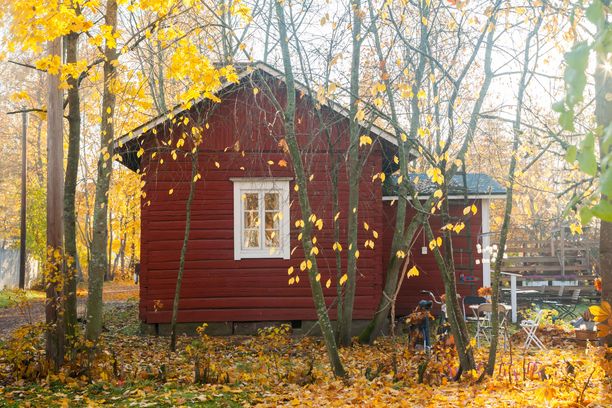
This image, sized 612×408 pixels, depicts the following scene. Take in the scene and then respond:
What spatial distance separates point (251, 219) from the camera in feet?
49.8

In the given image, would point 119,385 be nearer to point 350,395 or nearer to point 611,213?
point 350,395

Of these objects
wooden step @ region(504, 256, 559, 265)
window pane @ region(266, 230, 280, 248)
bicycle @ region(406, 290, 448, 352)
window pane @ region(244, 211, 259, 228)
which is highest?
window pane @ region(244, 211, 259, 228)

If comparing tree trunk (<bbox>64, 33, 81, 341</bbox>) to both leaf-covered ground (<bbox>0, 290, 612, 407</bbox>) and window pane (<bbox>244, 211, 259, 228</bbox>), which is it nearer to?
leaf-covered ground (<bbox>0, 290, 612, 407</bbox>)

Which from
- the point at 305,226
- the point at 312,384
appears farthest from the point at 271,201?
the point at 312,384

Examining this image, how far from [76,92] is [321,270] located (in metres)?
6.91

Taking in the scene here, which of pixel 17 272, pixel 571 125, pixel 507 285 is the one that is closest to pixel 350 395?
pixel 571 125

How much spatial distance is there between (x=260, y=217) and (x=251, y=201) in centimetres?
46

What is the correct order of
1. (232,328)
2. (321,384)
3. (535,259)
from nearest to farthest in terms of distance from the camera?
(321,384)
(232,328)
(535,259)

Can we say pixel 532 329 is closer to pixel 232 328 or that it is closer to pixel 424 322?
pixel 424 322

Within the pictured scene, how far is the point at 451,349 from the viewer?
32.4ft

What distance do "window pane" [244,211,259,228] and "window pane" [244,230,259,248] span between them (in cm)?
13

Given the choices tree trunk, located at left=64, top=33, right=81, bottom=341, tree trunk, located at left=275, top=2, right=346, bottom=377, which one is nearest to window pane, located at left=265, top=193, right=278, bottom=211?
tree trunk, located at left=64, top=33, right=81, bottom=341

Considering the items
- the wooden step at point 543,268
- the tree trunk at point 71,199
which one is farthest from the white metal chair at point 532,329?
the wooden step at point 543,268

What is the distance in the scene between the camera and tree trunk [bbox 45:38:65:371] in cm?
985
